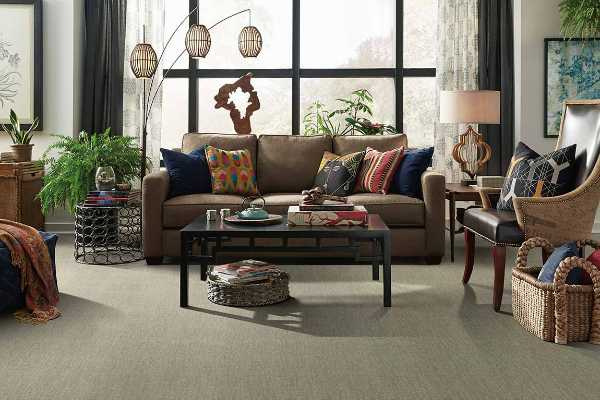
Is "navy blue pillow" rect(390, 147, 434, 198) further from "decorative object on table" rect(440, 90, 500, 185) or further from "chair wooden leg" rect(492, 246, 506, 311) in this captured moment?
"chair wooden leg" rect(492, 246, 506, 311)

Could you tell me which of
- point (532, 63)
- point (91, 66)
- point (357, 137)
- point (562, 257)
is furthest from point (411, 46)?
point (562, 257)

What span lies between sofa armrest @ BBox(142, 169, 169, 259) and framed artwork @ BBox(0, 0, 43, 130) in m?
2.08

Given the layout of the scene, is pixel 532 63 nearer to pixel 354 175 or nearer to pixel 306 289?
pixel 354 175

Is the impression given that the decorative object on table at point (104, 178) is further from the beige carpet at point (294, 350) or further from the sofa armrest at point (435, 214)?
the sofa armrest at point (435, 214)

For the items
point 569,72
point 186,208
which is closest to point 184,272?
point 186,208

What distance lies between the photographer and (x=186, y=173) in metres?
5.23

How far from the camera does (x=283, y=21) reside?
6980 millimetres

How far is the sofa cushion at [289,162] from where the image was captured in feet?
18.3

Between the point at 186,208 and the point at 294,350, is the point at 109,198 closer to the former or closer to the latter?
the point at 186,208

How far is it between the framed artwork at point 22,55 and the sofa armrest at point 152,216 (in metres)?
2.08

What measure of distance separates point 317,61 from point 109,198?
2.78 metres

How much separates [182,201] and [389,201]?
142 cm

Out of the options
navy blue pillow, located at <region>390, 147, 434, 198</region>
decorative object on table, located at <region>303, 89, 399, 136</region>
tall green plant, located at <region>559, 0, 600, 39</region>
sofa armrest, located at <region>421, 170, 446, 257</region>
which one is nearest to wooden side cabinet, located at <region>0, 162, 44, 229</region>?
decorative object on table, located at <region>303, 89, 399, 136</region>

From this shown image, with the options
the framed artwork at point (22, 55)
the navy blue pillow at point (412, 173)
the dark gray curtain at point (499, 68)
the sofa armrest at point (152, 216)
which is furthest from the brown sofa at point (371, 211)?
the framed artwork at point (22, 55)
